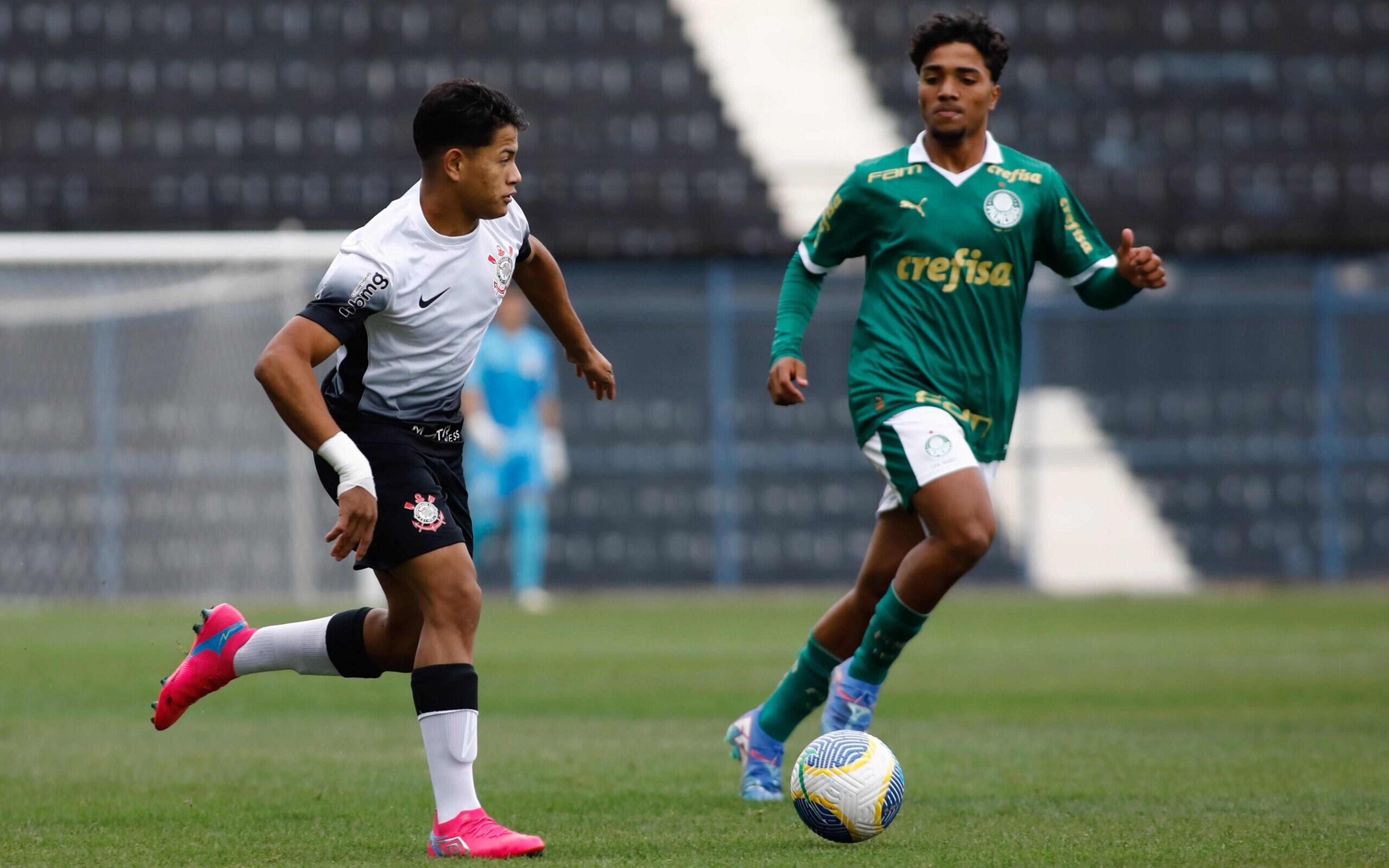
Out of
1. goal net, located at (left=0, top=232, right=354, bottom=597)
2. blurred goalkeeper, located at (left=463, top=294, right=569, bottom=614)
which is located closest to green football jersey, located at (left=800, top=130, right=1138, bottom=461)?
blurred goalkeeper, located at (left=463, top=294, right=569, bottom=614)

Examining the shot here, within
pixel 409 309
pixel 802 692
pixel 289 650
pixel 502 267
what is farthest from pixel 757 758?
pixel 409 309

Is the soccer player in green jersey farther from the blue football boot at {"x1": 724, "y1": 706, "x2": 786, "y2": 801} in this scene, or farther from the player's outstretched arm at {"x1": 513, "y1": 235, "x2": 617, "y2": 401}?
the player's outstretched arm at {"x1": 513, "y1": 235, "x2": 617, "y2": 401}

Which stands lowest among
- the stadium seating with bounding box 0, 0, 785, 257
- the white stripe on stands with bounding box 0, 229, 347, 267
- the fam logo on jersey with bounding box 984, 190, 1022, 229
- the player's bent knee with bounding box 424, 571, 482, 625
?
the player's bent knee with bounding box 424, 571, 482, 625

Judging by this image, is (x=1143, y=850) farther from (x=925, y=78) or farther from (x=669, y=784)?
(x=925, y=78)

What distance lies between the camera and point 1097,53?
18297mm

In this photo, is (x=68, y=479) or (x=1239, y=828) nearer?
(x=1239, y=828)

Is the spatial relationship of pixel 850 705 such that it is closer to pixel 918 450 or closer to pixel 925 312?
pixel 918 450

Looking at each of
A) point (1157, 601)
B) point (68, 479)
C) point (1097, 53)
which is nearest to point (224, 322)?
Answer: point (68, 479)

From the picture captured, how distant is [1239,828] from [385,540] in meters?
2.06

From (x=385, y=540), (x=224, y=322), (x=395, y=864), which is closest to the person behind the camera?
(x=395, y=864)

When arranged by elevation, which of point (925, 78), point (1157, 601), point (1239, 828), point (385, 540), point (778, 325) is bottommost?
point (1157, 601)

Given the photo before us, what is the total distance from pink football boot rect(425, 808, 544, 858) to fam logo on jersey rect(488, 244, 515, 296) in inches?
48.8

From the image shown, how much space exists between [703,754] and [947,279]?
1921 millimetres

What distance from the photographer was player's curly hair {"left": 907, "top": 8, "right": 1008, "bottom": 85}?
17.5 ft
